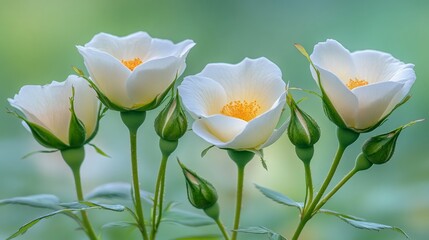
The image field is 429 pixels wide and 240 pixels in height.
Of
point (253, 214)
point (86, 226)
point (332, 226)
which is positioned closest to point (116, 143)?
point (253, 214)

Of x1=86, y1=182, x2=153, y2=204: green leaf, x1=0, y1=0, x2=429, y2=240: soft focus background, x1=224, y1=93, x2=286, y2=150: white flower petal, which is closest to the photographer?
x1=224, y1=93, x2=286, y2=150: white flower petal

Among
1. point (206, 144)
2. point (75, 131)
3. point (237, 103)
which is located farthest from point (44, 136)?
point (206, 144)

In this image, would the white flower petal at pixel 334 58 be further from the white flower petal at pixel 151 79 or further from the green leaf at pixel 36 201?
the green leaf at pixel 36 201

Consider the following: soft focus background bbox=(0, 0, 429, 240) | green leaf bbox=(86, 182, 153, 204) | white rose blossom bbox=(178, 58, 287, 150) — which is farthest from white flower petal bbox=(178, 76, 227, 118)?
soft focus background bbox=(0, 0, 429, 240)

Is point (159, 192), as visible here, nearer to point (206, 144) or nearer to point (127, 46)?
point (127, 46)

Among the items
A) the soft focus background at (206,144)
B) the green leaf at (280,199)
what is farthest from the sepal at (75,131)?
the soft focus background at (206,144)

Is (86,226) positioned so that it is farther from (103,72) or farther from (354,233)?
(354,233)

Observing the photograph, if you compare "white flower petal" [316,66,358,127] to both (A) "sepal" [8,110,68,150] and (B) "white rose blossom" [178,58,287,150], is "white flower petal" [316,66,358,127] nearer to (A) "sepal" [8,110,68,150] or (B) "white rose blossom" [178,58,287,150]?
(B) "white rose blossom" [178,58,287,150]
